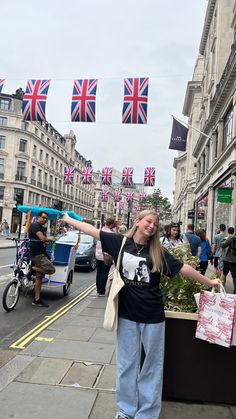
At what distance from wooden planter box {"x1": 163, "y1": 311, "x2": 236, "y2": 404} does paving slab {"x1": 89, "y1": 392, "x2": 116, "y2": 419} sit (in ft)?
1.83

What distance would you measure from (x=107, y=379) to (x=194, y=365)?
104 cm

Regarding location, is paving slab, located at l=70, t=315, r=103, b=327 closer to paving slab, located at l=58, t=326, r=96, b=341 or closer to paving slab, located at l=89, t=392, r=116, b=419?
paving slab, located at l=58, t=326, r=96, b=341

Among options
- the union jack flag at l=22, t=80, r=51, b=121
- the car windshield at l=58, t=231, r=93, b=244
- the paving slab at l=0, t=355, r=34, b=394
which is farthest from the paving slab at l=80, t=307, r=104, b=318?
the union jack flag at l=22, t=80, r=51, b=121

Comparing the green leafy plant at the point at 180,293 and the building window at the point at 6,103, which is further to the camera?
the building window at the point at 6,103

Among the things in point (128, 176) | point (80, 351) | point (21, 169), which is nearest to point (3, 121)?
point (21, 169)

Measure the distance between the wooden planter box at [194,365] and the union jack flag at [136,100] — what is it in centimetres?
1289

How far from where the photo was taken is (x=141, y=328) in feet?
9.73

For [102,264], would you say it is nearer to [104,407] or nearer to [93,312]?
[93,312]

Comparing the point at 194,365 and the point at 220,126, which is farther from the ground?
the point at 220,126

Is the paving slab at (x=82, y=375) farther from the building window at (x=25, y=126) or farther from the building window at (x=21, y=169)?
the building window at (x=25, y=126)

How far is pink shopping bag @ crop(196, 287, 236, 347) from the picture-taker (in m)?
3.15

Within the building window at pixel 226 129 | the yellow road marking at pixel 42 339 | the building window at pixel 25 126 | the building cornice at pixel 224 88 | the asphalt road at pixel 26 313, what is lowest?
the asphalt road at pixel 26 313

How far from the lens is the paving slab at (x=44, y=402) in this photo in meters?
3.17

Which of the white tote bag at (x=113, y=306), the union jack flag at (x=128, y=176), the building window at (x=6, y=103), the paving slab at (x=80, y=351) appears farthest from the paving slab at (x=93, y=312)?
the building window at (x=6, y=103)
